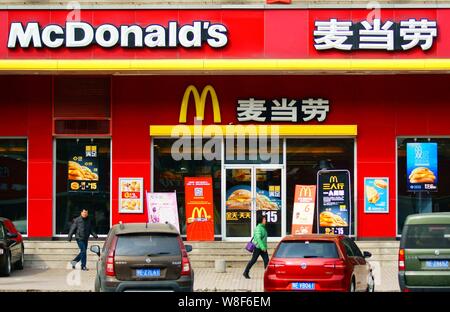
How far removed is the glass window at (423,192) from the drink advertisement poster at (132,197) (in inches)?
319

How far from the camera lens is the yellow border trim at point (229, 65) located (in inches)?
917

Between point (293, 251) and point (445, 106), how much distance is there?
1154 cm

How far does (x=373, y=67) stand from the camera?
23328mm

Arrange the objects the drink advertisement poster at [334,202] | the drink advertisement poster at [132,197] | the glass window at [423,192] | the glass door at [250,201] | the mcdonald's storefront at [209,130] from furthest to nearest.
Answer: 1. the glass door at [250,201]
2. the drink advertisement poster at [132,197]
3. the glass window at [423,192]
4. the mcdonald's storefront at [209,130]
5. the drink advertisement poster at [334,202]

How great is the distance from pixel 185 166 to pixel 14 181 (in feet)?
18.0

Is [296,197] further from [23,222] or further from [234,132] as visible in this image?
[23,222]

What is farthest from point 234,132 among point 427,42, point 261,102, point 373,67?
point 427,42

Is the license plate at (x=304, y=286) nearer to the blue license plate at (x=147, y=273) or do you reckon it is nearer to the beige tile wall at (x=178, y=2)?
the blue license plate at (x=147, y=273)

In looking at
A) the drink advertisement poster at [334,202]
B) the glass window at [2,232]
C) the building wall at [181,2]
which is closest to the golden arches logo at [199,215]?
the drink advertisement poster at [334,202]

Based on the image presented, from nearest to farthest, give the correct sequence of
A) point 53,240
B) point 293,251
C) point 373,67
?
point 293,251 < point 373,67 < point 53,240

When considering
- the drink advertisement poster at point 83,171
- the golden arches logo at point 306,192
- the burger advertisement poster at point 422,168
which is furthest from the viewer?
the drink advertisement poster at point 83,171

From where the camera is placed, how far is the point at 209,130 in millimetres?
24625

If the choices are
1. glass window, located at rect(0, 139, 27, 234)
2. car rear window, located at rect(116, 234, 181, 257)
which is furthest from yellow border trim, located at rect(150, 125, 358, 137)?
car rear window, located at rect(116, 234, 181, 257)

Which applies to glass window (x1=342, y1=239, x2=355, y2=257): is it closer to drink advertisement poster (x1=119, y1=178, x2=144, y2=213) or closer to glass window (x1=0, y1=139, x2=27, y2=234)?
drink advertisement poster (x1=119, y1=178, x2=144, y2=213)
